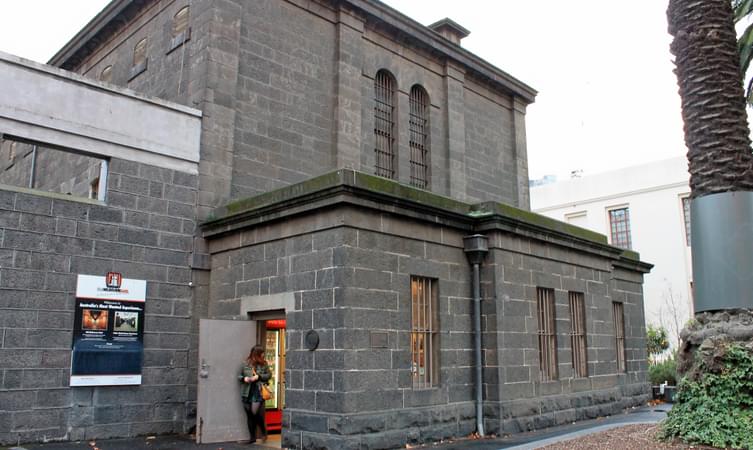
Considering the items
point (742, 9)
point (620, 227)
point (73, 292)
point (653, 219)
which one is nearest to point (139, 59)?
point (73, 292)

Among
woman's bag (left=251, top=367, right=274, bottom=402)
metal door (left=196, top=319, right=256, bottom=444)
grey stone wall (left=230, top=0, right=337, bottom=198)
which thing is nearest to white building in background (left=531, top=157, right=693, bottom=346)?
grey stone wall (left=230, top=0, right=337, bottom=198)

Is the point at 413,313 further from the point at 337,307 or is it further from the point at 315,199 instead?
the point at 315,199

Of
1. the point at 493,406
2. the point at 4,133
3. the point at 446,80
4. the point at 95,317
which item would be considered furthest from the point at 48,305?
the point at 446,80

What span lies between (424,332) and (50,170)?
489 inches

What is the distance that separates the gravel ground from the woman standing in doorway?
17.1 feet

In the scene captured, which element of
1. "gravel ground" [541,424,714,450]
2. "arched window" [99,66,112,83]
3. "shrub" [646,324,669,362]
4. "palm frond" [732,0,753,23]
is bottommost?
"gravel ground" [541,424,714,450]

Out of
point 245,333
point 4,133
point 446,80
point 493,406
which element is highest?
point 446,80

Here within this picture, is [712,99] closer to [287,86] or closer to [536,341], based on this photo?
[536,341]

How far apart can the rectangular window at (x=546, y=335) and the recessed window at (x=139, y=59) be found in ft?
36.0

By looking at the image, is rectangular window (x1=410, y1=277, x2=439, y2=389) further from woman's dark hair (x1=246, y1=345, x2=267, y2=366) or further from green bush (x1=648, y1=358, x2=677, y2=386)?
green bush (x1=648, y1=358, x2=677, y2=386)

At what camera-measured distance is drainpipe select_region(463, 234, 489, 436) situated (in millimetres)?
12680

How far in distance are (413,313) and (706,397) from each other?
500 centimetres

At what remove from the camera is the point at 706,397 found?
8.66 m

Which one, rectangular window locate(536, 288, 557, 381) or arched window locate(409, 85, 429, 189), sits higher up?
arched window locate(409, 85, 429, 189)
